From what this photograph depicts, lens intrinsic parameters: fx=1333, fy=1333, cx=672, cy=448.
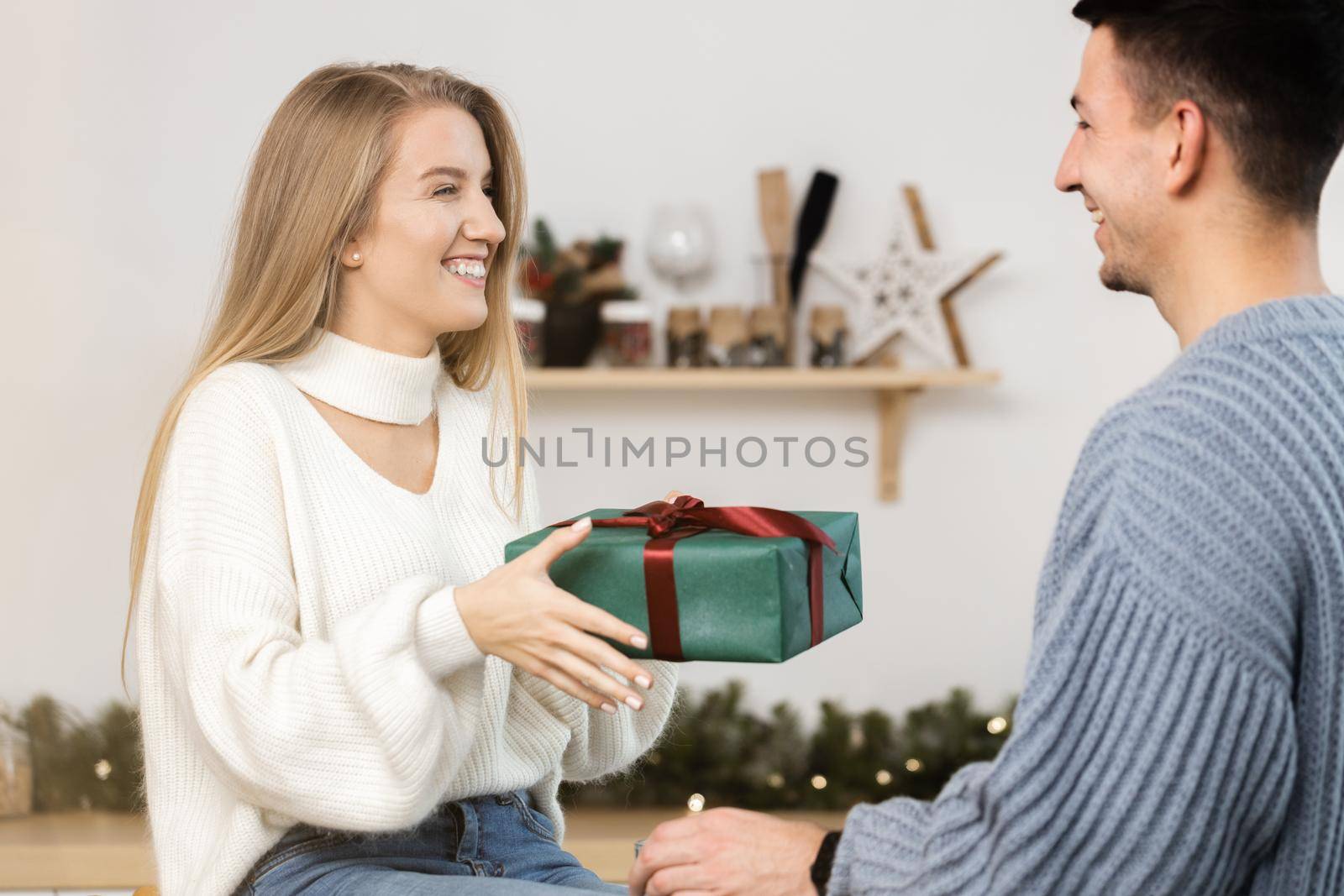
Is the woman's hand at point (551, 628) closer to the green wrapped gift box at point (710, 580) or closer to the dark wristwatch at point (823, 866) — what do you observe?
the green wrapped gift box at point (710, 580)

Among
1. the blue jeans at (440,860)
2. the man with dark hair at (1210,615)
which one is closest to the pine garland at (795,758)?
the blue jeans at (440,860)

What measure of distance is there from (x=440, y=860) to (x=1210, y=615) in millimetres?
854

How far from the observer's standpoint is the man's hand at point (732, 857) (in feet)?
3.62

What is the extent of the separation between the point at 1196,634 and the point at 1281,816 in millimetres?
157

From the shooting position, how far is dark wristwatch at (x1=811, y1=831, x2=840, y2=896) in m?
1.08

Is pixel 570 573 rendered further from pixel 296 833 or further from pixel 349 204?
pixel 349 204

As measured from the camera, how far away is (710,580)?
3.97ft

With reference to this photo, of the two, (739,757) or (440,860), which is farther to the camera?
(739,757)

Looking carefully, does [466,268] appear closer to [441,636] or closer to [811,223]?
[441,636]

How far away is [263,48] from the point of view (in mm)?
3285

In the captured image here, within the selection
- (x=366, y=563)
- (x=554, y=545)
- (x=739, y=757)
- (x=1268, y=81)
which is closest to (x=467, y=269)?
(x=366, y=563)

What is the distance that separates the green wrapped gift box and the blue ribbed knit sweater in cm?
26

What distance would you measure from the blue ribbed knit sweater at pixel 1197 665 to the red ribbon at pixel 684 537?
0.30m

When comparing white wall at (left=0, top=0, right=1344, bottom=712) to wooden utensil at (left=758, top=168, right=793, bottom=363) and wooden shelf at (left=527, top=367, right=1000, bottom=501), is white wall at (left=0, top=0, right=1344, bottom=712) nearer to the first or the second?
wooden utensil at (left=758, top=168, right=793, bottom=363)
